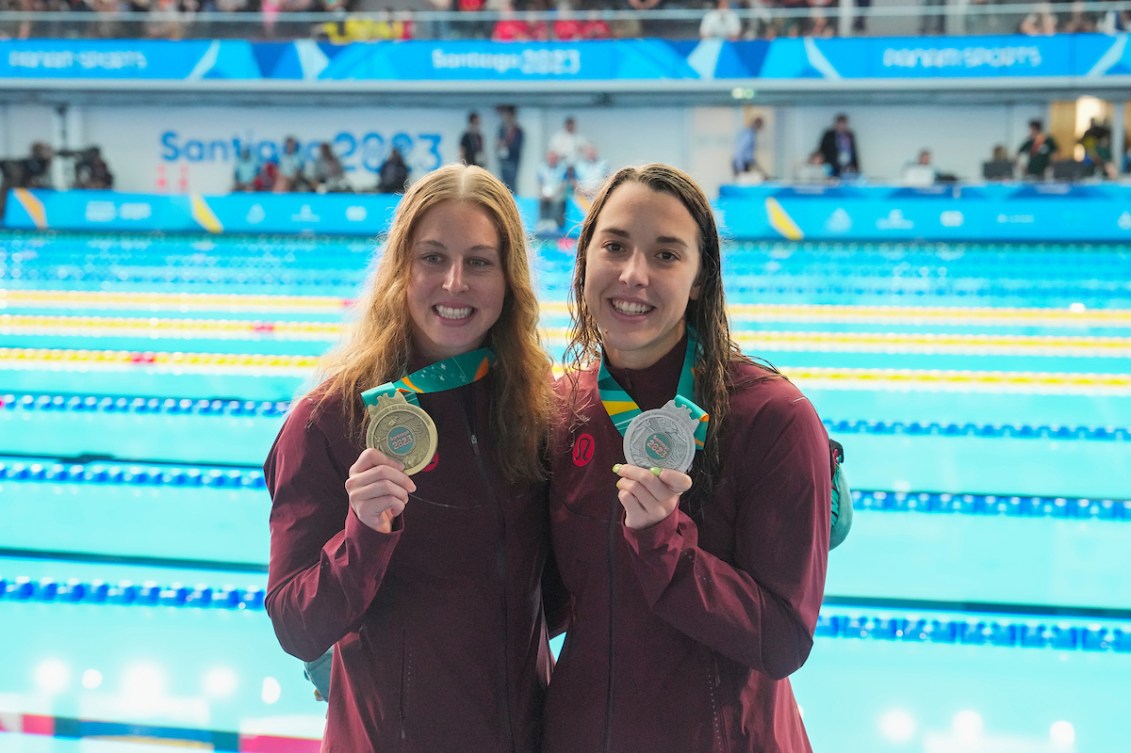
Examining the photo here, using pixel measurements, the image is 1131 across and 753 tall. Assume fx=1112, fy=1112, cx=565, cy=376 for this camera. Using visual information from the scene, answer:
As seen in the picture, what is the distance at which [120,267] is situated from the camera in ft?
38.8

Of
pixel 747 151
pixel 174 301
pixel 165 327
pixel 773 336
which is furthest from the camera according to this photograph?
pixel 747 151

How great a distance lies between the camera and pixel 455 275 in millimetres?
1682

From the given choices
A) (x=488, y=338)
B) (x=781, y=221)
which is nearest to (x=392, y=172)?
(x=781, y=221)

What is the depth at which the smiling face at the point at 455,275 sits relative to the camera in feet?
5.57

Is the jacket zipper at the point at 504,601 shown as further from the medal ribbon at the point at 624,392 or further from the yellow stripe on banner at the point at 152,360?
the yellow stripe on banner at the point at 152,360

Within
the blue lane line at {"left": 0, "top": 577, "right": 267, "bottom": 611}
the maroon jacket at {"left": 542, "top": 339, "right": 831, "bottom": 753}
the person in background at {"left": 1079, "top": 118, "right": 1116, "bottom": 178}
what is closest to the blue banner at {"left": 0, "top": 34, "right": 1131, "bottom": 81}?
the person in background at {"left": 1079, "top": 118, "right": 1116, "bottom": 178}

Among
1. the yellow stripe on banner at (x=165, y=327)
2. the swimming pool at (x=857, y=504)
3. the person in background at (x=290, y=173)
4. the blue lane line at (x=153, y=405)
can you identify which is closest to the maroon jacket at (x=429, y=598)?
the swimming pool at (x=857, y=504)

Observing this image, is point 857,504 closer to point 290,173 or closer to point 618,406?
point 618,406

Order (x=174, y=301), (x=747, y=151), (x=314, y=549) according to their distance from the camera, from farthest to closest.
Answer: (x=747, y=151) → (x=174, y=301) → (x=314, y=549)

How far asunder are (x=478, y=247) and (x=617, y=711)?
0.73 meters

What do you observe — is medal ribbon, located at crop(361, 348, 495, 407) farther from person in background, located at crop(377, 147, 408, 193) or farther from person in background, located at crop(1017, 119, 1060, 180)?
person in background, located at crop(377, 147, 408, 193)

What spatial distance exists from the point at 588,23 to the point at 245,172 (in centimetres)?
568

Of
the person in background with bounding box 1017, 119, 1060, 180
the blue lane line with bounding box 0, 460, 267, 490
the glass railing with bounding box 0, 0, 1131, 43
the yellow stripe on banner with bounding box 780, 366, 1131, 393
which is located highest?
the glass railing with bounding box 0, 0, 1131, 43

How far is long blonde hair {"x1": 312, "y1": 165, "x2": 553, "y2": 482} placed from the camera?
171cm
